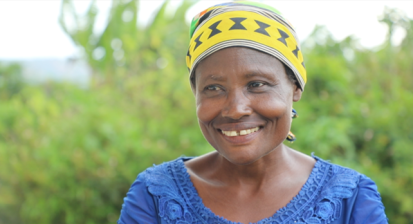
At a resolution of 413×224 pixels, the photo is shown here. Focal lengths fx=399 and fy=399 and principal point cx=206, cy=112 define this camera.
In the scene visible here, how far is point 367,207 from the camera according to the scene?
1.93 m

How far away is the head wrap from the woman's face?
36mm

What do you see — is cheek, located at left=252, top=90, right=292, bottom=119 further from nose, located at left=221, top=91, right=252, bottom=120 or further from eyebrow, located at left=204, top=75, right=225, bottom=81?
eyebrow, located at left=204, top=75, right=225, bottom=81

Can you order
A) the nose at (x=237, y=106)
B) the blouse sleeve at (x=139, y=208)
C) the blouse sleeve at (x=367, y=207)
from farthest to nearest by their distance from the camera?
the blouse sleeve at (x=139, y=208), the blouse sleeve at (x=367, y=207), the nose at (x=237, y=106)

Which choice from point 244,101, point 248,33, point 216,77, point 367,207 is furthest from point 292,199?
point 248,33

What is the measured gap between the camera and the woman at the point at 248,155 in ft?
5.92

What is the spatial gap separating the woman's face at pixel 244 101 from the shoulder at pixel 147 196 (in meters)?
0.42

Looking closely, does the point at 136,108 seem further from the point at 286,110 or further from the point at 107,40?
the point at 286,110

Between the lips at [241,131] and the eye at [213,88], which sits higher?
the eye at [213,88]

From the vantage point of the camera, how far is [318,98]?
427 cm

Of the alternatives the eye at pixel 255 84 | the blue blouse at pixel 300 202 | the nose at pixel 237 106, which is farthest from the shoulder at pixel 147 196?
the eye at pixel 255 84

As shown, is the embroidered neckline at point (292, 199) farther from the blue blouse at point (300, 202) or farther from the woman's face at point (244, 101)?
the woman's face at point (244, 101)

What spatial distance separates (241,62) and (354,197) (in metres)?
0.89

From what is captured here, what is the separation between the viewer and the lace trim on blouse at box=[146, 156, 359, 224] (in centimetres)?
196

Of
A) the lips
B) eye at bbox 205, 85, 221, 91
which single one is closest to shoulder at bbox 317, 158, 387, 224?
the lips
